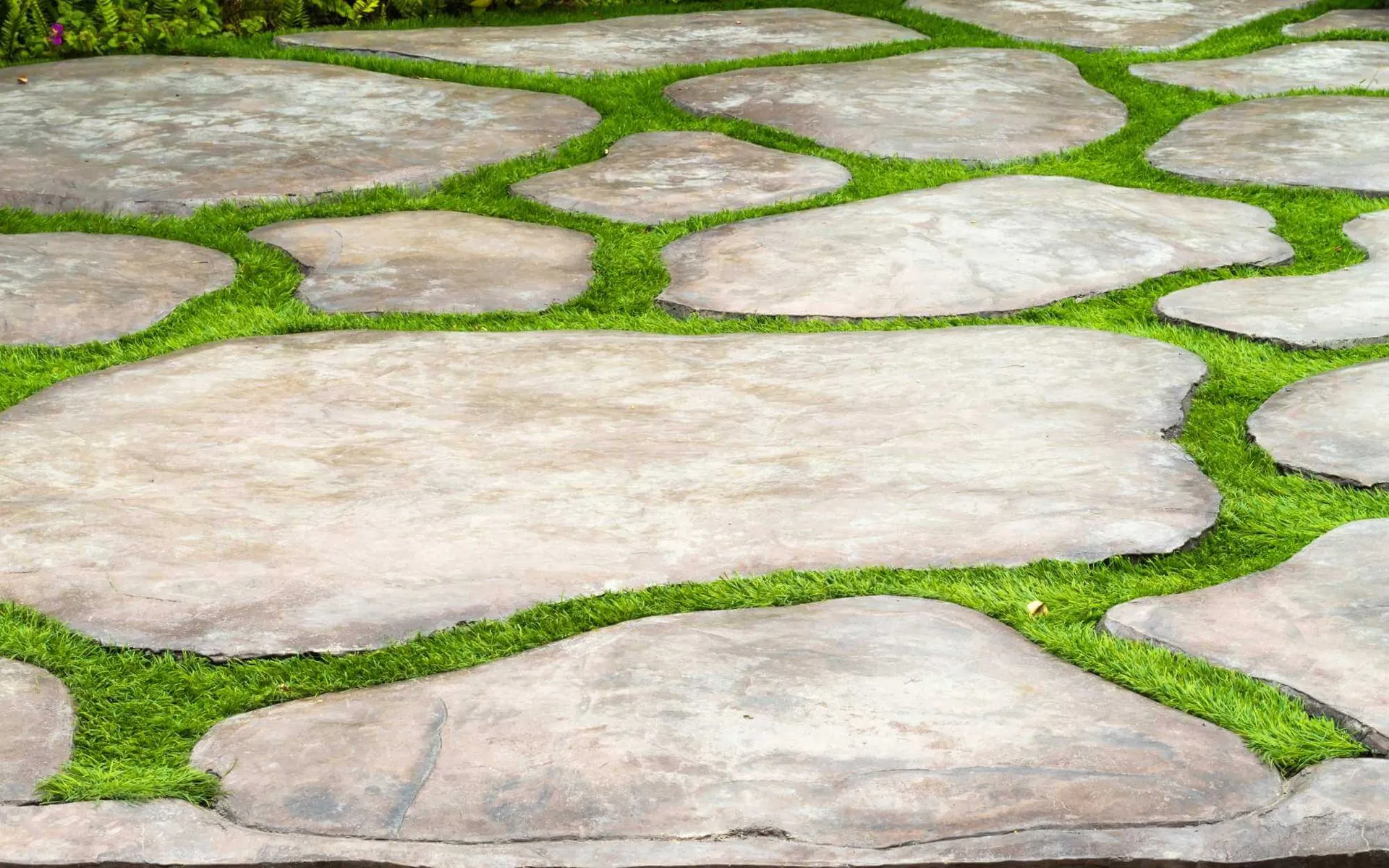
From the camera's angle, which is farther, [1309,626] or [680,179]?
[680,179]

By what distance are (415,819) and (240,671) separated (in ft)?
1.15

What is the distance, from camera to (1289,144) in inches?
139

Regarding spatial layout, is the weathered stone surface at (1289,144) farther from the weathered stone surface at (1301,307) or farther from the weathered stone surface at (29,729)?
the weathered stone surface at (29,729)

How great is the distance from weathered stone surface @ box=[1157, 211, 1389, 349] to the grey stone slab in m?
0.91

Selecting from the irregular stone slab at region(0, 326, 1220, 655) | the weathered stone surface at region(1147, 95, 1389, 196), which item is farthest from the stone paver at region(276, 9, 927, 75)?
the irregular stone slab at region(0, 326, 1220, 655)

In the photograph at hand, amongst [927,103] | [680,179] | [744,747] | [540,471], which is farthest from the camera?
[927,103]

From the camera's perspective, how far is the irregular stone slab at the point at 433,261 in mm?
2680

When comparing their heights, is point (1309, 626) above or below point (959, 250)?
below

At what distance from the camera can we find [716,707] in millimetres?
1487

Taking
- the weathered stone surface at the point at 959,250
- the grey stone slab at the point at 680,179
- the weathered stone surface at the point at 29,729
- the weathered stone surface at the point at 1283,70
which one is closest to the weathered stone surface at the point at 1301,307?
the weathered stone surface at the point at 959,250

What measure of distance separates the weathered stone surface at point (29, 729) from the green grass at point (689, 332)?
2 centimetres

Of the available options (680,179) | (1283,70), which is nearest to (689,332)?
(680,179)

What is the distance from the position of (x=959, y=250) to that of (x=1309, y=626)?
4.42ft

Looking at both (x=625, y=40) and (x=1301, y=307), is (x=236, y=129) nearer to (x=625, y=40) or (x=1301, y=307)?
(x=625, y=40)
